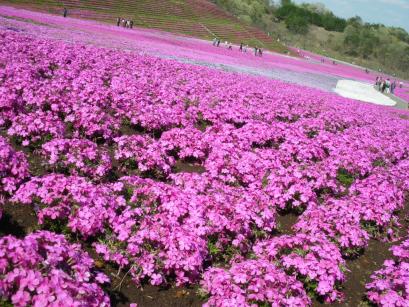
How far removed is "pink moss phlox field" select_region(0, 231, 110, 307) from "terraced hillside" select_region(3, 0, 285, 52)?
58497mm

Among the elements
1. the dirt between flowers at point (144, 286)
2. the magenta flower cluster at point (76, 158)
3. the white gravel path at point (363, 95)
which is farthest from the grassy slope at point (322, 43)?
the dirt between flowers at point (144, 286)

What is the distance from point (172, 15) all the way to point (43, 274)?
81.0 meters

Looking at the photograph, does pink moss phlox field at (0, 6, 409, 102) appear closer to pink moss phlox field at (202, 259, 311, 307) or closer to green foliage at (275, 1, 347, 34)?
pink moss phlox field at (202, 259, 311, 307)

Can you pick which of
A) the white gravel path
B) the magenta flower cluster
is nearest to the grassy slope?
the white gravel path

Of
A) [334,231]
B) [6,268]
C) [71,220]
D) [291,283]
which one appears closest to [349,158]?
[334,231]

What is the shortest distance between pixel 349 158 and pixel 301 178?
3800mm

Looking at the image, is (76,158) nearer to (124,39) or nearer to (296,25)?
(124,39)

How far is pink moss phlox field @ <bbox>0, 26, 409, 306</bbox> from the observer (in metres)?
6.84

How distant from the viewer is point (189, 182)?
9375 millimetres

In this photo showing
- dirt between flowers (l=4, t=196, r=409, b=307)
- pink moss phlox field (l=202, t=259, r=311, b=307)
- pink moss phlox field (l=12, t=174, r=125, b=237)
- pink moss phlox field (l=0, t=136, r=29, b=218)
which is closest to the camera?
pink moss phlox field (l=202, t=259, r=311, b=307)

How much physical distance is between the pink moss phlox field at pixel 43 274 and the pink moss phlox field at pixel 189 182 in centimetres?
19

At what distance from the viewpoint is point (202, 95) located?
18828mm

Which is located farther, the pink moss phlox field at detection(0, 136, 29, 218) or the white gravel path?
the white gravel path

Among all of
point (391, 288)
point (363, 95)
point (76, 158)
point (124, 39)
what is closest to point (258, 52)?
point (363, 95)
